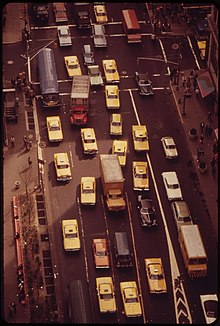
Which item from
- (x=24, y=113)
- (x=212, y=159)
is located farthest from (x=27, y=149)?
(x=212, y=159)

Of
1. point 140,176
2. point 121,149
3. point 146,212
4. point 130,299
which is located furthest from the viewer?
point 121,149

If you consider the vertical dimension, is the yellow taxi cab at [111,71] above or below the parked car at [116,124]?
above

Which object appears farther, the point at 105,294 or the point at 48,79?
the point at 48,79

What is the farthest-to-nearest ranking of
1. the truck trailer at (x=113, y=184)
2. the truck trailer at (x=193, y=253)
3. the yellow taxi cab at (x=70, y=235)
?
the truck trailer at (x=113, y=184)
the yellow taxi cab at (x=70, y=235)
the truck trailer at (x=193, y=253)

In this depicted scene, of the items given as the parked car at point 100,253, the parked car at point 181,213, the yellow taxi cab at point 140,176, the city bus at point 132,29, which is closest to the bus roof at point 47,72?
the city bus at point 132,29

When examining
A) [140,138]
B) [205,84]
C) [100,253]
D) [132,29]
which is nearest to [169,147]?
[140,138]

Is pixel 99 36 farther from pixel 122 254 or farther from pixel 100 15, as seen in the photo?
pixel 122 254

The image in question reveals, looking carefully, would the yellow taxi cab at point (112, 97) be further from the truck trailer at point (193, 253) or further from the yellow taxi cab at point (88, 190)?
the truck trailer at point (193, 253)
